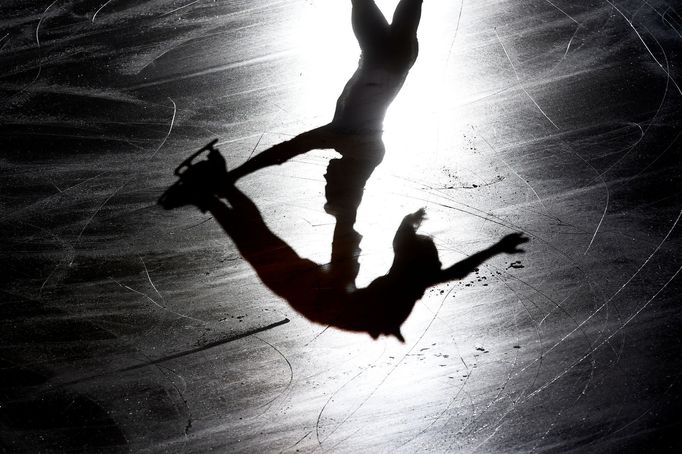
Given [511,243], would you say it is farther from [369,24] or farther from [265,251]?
[369,24]

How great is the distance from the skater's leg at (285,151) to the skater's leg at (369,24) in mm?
614

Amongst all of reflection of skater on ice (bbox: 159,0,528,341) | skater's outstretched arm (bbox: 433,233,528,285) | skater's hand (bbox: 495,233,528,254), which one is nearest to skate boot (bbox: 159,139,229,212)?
reflection of skater on ice (bbox: 159,0,528,341)

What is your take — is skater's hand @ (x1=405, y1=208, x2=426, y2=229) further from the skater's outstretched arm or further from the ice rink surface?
the skater's outstretched arm

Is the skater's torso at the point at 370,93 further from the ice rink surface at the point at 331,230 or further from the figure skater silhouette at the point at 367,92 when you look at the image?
the ice rink surface at the point at 331,230

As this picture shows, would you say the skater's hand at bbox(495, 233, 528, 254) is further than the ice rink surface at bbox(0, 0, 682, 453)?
Yes

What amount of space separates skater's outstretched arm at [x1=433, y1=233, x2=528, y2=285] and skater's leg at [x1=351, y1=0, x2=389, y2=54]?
60.9 inches

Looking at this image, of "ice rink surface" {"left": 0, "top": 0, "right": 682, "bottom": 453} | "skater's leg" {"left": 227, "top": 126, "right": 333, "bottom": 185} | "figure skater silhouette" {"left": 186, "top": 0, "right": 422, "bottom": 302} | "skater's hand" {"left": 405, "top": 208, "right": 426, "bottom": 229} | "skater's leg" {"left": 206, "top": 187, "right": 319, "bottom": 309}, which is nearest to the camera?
"ice rink surface" {"left": 0, "top": 0, "right": 682, "bottom": 453}

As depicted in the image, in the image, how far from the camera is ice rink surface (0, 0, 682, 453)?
2961 millimetres

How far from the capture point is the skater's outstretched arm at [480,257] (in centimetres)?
347

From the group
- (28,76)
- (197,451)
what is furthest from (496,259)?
(28,76)

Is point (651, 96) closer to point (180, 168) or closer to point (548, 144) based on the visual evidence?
point (548, 144)

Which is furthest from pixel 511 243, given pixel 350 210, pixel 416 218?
pixel 350 210

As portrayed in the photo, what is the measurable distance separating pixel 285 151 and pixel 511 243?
1364 mm

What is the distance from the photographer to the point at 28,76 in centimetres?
486
